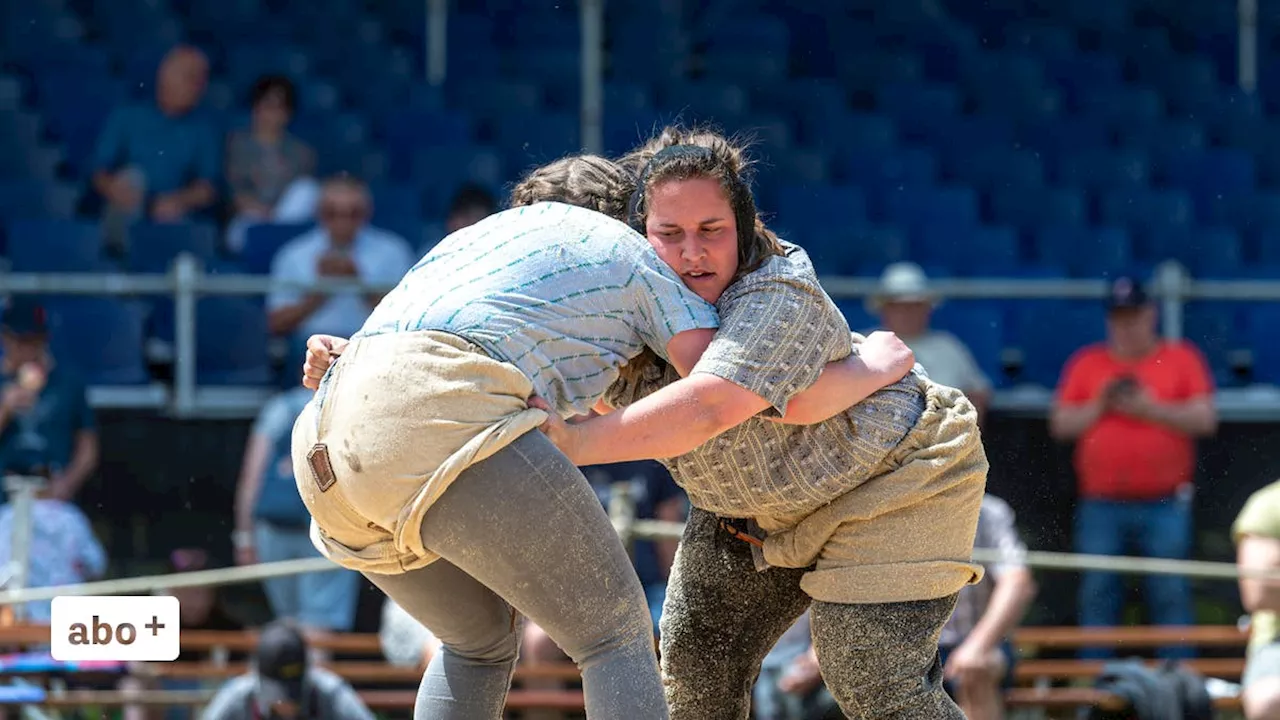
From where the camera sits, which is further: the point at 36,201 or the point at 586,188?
the point at 36,201

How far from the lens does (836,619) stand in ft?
8.70

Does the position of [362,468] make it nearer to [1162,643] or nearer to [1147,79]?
[1162,643]

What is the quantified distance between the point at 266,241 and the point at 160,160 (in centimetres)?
75

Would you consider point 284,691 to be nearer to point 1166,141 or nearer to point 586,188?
point 586,188

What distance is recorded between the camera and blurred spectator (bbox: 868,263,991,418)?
17.4ft

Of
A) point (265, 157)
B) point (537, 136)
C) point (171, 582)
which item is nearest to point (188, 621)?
point (171, 582)

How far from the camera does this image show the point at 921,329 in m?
5.52

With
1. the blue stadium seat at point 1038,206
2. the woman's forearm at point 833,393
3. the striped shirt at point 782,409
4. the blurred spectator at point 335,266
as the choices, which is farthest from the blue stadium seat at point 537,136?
the woman's forearm at point 833,393

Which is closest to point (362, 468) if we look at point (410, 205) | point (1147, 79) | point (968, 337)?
point (968, 337)

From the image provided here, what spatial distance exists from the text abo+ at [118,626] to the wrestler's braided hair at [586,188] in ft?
3.48

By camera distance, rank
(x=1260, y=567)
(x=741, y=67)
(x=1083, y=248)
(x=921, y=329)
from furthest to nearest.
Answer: (x=741, y=67), (x=1083, y=248), (x=921, y=329), (x=1260, y=567)

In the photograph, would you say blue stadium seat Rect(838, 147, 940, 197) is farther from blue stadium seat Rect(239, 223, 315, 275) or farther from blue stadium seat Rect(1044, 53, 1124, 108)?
blue stadium seat Rect(239, 223, 315, 275)

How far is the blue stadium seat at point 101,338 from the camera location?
597 centimetres

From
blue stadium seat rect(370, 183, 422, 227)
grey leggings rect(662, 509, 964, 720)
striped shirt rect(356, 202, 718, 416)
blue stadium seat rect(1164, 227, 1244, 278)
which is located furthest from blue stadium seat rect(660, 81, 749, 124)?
striped shirt rect(356, 202, 718, 416)
